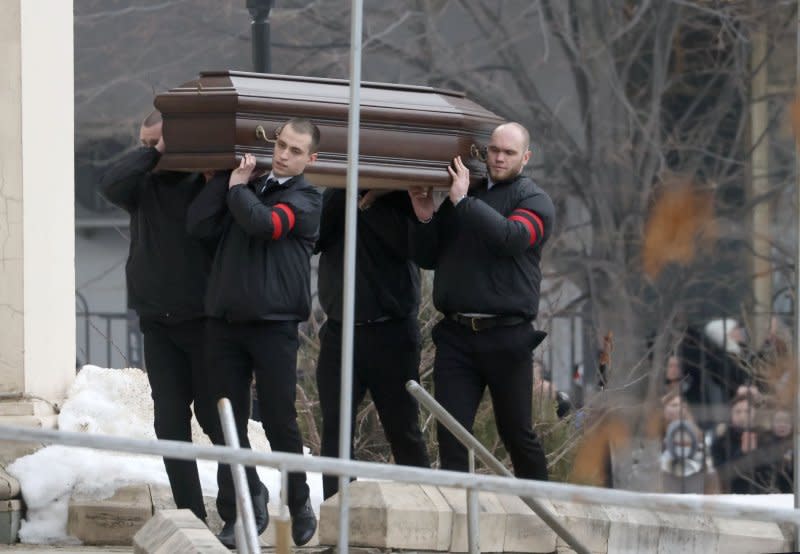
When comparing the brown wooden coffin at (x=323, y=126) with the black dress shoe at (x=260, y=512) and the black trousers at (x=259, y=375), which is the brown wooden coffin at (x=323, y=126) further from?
the black dress shoe at (x=260, y=512)

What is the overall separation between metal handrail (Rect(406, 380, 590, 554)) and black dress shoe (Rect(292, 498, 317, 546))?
2.90ft

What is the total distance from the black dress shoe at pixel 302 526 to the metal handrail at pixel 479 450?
88 cm

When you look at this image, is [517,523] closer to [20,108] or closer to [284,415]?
[284,415]

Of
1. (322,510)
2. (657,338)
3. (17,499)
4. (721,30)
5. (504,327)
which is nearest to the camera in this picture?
(322,510)

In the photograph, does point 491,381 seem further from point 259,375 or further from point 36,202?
point 36,202

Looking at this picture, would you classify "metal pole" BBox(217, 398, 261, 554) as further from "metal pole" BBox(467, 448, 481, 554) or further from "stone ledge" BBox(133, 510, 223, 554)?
"metal pole" BBox(467, 448, 481, 554)

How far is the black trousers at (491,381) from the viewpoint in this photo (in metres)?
7.22

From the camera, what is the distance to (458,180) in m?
7.14

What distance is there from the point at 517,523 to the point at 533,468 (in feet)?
1.80

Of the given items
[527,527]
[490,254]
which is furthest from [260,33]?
[527,527]

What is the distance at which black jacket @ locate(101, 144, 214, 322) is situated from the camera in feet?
23.5

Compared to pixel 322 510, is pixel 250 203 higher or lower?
higher

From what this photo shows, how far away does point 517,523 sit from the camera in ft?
22.4

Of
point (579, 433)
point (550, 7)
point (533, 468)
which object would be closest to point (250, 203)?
point (533, 468)
